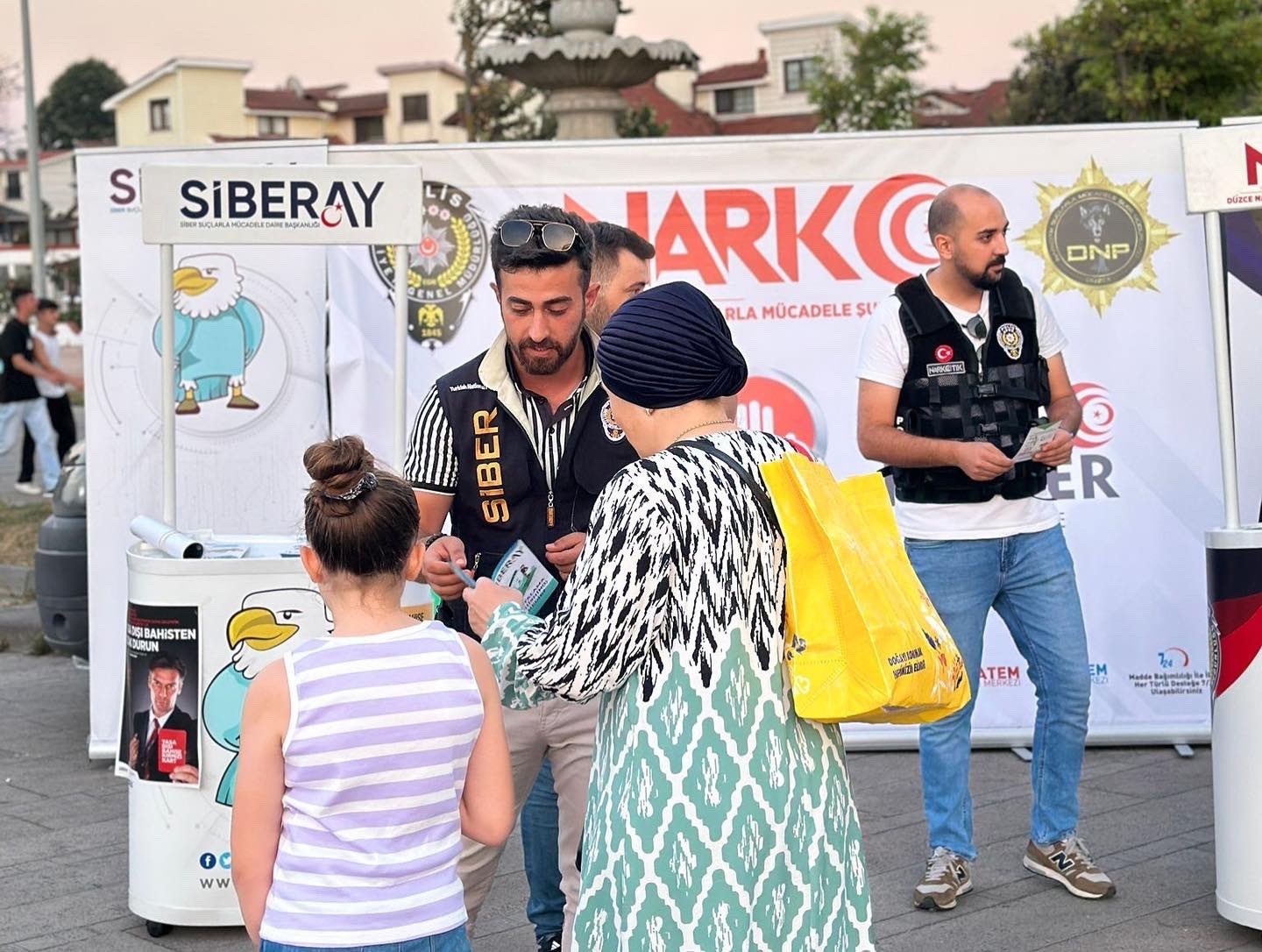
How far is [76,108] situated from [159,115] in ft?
121

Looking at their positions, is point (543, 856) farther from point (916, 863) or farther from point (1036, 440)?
point (1036, 440)

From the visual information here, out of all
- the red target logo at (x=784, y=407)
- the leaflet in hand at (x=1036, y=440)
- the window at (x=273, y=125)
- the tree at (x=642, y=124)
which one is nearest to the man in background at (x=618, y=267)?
the leaflet in hand at (x=1036, y=440)

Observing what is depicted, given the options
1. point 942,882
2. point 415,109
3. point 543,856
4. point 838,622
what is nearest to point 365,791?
point 838,622

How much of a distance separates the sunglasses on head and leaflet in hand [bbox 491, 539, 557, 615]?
2.18 feet

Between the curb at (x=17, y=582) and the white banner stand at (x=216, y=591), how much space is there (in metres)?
6.14

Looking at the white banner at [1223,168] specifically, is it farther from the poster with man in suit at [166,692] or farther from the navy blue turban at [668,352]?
the poster with man in suit at [166,692]

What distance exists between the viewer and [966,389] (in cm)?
507

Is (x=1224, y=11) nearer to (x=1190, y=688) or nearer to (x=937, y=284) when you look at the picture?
(x=1190, y=688)

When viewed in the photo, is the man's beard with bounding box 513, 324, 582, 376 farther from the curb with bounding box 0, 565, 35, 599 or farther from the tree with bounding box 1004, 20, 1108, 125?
the tree with bounding box 1004, 20, 1108, 125

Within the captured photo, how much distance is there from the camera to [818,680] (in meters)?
2.82

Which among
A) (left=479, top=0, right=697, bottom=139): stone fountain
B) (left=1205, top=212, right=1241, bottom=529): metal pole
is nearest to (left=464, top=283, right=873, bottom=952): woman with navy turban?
(left=1205, top=212, right=1241, bottom=529): metal pole

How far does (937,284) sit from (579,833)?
213 centimetres

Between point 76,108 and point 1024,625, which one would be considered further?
point 76,108

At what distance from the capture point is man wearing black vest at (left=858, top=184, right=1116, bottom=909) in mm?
5051
